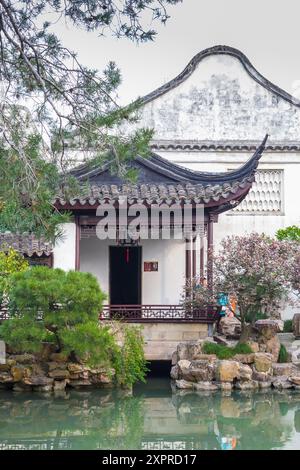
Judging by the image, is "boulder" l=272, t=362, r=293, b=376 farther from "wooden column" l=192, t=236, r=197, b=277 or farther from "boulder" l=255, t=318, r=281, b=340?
"wooden column" l=192, t=236, r=197, b=277

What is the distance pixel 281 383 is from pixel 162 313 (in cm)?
249

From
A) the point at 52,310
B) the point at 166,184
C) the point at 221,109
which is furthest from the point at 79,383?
the point at 221,109

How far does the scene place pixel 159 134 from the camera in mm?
18094

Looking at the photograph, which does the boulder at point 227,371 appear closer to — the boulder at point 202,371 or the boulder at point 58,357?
the boulder at point 202,371

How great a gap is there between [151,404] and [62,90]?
5117mm

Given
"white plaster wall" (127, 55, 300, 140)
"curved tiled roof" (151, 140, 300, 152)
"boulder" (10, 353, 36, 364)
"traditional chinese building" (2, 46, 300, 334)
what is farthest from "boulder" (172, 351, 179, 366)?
"white plaster wall" (127, 55, 300, 140)

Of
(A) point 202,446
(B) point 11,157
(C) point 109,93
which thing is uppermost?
(C) point 109,93

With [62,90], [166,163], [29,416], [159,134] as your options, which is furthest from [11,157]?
[159,134]

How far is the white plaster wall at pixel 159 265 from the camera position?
15367 mm

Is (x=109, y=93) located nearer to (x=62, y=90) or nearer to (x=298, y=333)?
(x=62, y=90)

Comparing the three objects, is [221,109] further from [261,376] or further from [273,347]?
[261,376]

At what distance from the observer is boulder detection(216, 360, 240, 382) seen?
11.4 meters

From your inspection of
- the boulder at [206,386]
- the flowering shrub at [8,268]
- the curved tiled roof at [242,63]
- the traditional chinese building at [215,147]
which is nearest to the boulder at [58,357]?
the flowering shrub at [8,268]

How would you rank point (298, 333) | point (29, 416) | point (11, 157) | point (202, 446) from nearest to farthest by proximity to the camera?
point (11, 157), point (202, 446), point (29, 416), point (298, 333)
